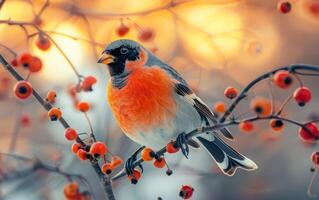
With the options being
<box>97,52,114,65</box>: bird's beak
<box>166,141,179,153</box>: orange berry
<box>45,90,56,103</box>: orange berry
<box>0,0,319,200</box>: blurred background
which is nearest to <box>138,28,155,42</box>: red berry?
<box>0,0,319,200</box>: blurred background

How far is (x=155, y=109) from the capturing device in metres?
2.23

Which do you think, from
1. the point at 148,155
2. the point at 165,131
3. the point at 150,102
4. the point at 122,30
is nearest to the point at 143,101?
the point at 150,102

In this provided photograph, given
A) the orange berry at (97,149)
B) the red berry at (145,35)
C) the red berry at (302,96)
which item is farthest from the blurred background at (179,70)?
the red berry at (302,96)

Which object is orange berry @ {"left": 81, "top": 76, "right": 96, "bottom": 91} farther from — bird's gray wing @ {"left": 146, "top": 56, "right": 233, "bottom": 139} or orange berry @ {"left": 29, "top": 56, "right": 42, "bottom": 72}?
bird's gray wing @ {"left": 146, "top": 56, "right": 233, "bottom": 139}

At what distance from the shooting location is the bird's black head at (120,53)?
2281mm

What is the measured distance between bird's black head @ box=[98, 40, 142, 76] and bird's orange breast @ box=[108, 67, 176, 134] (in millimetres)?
65

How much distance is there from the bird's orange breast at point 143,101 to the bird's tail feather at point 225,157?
361mm

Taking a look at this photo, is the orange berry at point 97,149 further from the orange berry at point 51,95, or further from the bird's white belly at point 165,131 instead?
the bird's white belly at point 165,131

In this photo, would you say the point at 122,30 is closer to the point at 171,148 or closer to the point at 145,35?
the point at 145,35

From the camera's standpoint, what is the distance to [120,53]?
2.33 metres

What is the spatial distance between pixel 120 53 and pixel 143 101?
248 millimetres

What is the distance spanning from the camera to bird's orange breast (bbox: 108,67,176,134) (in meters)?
2.24

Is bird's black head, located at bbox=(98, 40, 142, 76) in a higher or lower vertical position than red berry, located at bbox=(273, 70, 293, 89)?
higher

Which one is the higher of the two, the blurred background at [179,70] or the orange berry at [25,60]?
the blurred background at [179,70]
